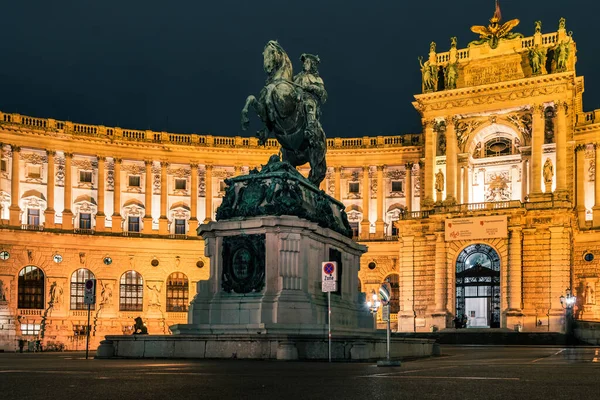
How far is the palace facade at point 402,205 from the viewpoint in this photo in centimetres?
6253

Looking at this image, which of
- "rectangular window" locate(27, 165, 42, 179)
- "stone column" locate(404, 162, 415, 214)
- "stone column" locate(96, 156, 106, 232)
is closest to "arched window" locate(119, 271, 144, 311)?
"stone column" locate(96, 156, 106, 232)

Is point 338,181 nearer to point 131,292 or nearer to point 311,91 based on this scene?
point 131,292

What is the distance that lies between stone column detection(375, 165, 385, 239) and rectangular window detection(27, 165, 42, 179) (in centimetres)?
2931

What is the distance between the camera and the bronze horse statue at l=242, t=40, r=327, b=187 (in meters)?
25.3

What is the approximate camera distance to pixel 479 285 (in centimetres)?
6391

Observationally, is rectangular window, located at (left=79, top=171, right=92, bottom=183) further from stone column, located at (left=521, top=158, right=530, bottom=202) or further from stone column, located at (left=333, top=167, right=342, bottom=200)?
stone column, located at (left=521, top=158, right=530, bottom=202)

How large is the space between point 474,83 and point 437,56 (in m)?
4.24

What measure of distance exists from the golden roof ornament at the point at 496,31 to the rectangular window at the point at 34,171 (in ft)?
123

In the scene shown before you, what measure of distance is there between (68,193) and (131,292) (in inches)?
388

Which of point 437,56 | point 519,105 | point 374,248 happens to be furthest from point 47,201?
point 519,105

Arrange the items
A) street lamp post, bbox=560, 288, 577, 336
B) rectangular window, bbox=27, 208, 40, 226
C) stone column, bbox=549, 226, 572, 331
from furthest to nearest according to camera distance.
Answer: rectangular window, bbox=27, 208, 40, 226 < stone column, bbox=549, 226, 572, 331 < street lamp post, bbox=560, 288, 577, 336

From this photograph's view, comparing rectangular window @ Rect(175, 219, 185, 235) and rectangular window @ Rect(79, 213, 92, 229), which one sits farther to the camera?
rectangular window @ Rect(175, 219, 185, 235)

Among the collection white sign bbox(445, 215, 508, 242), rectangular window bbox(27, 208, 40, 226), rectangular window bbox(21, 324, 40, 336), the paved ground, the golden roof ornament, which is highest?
the golden roof ornament

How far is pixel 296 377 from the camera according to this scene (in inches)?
551
